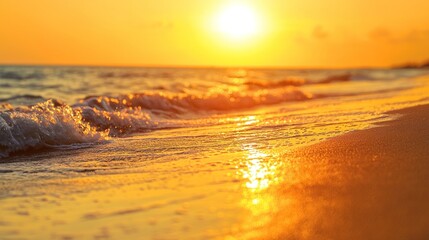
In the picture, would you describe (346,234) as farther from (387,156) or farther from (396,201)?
(387,156)

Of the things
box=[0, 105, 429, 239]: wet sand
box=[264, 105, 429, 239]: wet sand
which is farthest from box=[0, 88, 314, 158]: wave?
box=[264, 105, 429, 239]: wet sand

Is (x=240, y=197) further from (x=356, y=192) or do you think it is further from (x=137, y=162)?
(x=137, y=162)

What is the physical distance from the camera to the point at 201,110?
13211 millimetres

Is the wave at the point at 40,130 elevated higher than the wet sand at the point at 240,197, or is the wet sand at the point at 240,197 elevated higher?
the wave at the point at 40,130

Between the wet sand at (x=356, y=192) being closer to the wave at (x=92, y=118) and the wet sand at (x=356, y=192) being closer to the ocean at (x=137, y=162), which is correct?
the ocean at (x=137, y=162)

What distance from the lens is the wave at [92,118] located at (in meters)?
6.83

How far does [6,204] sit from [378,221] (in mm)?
2664

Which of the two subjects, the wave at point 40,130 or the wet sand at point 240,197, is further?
the wave at point 40,130

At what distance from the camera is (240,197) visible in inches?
145

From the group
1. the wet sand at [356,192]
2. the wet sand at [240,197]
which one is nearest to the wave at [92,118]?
the wet sand at [240,197]

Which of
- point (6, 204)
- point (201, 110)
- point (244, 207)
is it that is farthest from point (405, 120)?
point (201, 110)

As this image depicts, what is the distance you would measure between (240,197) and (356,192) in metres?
0.82

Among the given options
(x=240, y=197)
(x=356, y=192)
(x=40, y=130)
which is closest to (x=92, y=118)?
(x=40, y=130)

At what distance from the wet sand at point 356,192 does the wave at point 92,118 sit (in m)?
3.59
